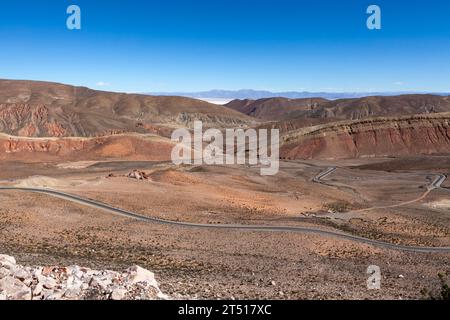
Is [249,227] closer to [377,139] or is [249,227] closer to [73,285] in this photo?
[73,285]

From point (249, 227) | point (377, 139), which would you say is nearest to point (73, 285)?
point (249, 227)

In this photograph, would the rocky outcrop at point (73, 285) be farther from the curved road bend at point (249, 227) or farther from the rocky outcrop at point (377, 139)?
the rocky outcrop at point (377, 139)

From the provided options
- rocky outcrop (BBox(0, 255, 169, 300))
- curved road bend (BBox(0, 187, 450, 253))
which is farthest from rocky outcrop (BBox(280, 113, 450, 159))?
rocky outcrop (BBox(0, 255, 169, 300))

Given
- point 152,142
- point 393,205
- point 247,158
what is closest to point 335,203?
point 393,205

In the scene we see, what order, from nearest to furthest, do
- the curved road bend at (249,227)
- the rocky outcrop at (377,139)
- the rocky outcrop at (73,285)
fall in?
the rocky outcrop at (73,285) → the curved road bend at (249,227) → the rocky outcrop at (377,139)

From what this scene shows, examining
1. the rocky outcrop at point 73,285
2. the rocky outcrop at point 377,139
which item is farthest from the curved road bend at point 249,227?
the rocky outcrop at point 377,139
